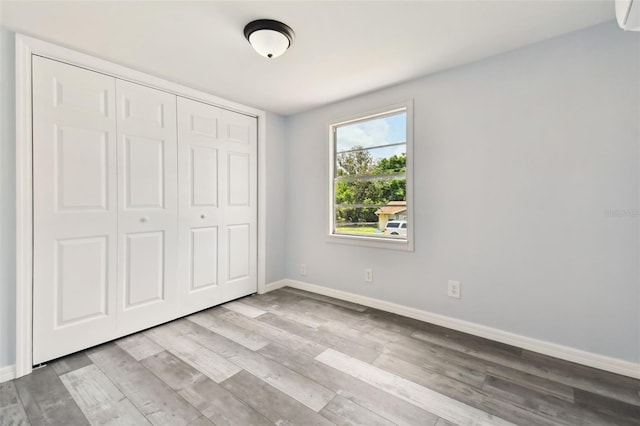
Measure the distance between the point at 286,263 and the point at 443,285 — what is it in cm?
204

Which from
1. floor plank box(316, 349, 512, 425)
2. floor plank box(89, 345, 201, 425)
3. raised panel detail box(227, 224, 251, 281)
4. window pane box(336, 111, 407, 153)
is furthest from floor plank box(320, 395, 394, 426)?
window pane box(336, 111, 407, 153)

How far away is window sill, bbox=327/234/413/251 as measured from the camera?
9.10 feet

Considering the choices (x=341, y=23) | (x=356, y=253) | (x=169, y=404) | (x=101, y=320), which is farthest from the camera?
(x=356, y=253)

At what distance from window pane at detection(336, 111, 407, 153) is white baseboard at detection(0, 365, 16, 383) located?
324cm

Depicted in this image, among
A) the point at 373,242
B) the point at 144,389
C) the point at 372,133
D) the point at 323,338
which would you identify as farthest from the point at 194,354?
the point at 372,133

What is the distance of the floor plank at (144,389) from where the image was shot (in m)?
1.51

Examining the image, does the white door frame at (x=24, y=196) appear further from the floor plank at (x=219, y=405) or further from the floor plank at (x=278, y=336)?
the floor plank at (x=278, y=336)

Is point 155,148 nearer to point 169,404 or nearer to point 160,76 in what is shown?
point 160,76

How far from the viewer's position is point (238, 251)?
10.9ft

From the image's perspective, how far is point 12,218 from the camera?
1.85m

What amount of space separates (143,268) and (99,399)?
3.54 feet

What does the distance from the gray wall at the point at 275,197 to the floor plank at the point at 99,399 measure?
1.96 metres

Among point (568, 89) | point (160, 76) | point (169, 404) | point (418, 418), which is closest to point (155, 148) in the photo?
point (160, 76)

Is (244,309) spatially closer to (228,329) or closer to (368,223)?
(228,329)
